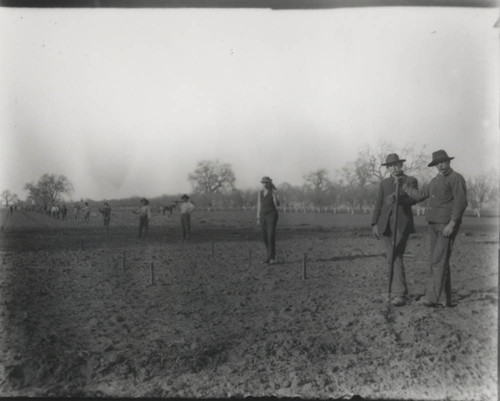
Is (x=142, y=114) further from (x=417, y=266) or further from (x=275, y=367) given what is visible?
(x=417, y=266)

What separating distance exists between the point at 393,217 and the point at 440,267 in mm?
810

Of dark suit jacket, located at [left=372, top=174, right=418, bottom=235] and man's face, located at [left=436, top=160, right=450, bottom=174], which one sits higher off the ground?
man's face, located at [left=436, top=160, right=450, bottom=174]

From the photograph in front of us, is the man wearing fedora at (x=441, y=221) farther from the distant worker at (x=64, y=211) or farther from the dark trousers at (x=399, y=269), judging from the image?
the distant worker at (x=64, y=211)

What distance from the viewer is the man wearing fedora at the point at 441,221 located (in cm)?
439

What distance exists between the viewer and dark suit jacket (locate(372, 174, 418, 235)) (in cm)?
477

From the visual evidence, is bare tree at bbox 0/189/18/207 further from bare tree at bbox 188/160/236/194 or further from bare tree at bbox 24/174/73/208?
bare tree at bbox 188/160/236/194

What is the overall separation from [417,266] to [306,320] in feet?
11.6

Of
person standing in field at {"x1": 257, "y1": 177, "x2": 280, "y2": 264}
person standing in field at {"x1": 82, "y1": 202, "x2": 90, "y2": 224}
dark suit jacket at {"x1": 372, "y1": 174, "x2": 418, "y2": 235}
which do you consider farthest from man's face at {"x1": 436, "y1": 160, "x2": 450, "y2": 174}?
person standing in field at {"x1": 82, "y1": 202, "x2": 90, "y2": 224}

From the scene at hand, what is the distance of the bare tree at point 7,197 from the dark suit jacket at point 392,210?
498 centimetres

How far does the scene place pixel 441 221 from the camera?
449 cm

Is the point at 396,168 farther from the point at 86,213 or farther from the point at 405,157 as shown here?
the point at 86,213

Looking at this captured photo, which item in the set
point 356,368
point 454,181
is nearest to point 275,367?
point 356,368

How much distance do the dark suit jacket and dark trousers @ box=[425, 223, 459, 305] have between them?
0.33m

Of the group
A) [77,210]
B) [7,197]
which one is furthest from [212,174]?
[7,197]
